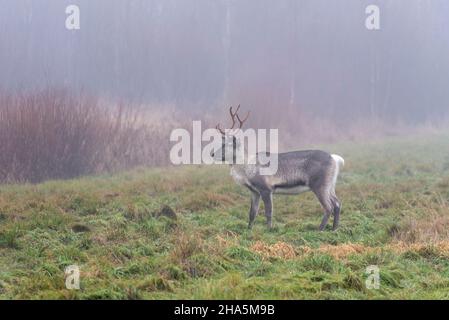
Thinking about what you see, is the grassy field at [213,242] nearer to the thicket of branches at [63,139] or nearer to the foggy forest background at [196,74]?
the thicket of branches at [63,139]

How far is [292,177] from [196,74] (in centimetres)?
2397

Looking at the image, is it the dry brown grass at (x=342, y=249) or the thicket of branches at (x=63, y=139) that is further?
the thicket of branches at (x=63, y=139)

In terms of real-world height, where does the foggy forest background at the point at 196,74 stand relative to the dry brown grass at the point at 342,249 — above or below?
above

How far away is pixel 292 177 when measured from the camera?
33.1ft

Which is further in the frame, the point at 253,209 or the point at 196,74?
the point at 196,74

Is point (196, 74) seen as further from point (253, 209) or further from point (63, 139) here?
point (253, 209)

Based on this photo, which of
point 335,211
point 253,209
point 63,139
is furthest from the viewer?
point 63,139

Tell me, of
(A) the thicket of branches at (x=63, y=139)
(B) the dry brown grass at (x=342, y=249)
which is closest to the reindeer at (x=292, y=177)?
(B) the dry brown grass at (x=342, y=249)

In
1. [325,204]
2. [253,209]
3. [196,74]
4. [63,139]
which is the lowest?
[253,209]

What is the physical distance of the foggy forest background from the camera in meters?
16.7

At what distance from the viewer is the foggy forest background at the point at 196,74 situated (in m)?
16.7

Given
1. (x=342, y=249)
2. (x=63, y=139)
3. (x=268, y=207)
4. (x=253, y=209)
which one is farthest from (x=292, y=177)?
(x=63, y=139)

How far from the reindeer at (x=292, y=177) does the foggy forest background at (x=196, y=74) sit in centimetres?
718
